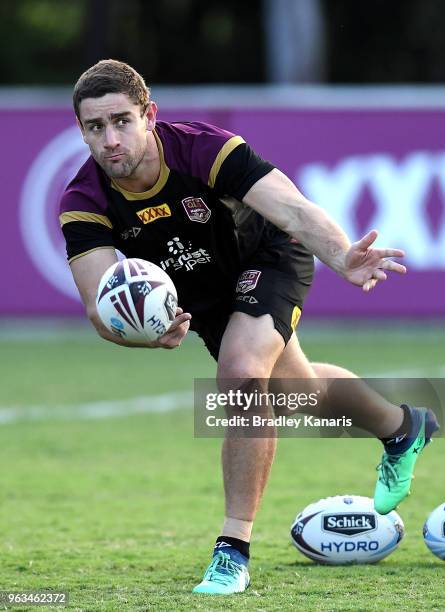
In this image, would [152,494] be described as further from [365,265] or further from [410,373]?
[410,373]

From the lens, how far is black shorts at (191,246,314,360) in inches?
254

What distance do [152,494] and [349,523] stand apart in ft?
7.06

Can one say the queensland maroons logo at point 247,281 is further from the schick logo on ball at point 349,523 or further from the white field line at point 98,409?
the white field line at point 98,409

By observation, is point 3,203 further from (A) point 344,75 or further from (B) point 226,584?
(A) point 344,75

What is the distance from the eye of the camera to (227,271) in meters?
6.66

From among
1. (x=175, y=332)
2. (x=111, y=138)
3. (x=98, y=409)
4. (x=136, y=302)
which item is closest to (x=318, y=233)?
(x=175, y=332)

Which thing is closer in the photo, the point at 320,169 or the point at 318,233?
the point at 318,233

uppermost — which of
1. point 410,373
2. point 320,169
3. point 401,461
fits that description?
point 320,169

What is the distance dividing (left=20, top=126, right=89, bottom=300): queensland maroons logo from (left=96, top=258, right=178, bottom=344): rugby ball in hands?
992 centimetres

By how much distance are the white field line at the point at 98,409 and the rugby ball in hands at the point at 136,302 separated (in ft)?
17.6

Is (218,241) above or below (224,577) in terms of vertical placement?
above

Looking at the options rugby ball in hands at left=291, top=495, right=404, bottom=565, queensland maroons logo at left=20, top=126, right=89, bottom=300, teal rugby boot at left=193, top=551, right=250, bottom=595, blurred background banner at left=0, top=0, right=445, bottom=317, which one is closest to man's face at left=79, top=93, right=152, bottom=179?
teal rugby boot at left=193, top=551, right=250, bottom=595

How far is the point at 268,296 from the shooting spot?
6.48 m

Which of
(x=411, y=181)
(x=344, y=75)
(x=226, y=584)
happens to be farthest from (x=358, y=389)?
(x=344, y=75)
